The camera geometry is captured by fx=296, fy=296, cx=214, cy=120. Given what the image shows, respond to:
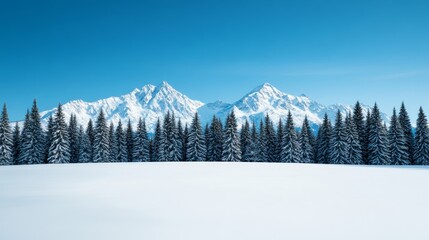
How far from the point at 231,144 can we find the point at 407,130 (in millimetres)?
30389

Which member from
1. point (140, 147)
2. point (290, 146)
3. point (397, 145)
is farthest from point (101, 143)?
point (397, 145)

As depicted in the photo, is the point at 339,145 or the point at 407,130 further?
the point at 407,130

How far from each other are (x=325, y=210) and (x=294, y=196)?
1415 mm

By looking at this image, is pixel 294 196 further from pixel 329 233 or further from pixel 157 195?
pixel 157 195

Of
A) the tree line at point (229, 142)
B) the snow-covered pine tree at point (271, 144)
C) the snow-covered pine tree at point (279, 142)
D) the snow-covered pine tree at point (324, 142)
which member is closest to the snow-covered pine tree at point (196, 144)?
the tree line at point (229, 142)

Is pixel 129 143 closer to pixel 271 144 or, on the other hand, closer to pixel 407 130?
pixel 271 144

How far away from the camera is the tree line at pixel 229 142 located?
1860 inches

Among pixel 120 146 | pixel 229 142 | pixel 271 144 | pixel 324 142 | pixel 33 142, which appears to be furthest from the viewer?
pixel 120 146

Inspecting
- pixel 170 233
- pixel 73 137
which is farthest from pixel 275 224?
pixel 73 137

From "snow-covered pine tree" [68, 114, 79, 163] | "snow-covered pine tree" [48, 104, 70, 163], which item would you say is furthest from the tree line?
"snow-covered pine tree" [68, 114, 79, 163]

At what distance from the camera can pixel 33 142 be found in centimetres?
5056

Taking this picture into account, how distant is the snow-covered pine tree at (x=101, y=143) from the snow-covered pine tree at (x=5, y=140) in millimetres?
13145

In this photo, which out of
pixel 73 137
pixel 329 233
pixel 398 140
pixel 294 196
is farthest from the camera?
pixel 73 137

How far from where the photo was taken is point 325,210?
636 cm
